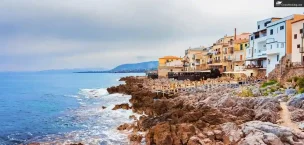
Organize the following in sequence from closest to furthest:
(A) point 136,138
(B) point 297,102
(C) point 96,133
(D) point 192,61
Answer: (A) point 136,138 < (B) point 297,102 < (C) point 96,133 < (D) point 192,61

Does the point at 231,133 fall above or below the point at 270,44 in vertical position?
below

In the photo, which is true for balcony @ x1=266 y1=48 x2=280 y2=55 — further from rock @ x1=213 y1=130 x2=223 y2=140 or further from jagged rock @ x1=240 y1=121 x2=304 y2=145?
rock @ x1=213 y1=130 x2=223 y2=140

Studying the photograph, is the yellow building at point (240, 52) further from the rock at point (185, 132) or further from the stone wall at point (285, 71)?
the rock at point (185, 132)

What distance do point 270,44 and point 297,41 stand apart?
226 inches

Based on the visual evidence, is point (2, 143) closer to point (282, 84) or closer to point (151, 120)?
point (151, 120)

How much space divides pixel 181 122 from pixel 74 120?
41.9 ft

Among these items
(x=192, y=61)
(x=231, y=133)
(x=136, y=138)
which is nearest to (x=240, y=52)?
(x=192, y=61)

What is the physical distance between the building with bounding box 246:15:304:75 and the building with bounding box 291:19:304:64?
1602mm

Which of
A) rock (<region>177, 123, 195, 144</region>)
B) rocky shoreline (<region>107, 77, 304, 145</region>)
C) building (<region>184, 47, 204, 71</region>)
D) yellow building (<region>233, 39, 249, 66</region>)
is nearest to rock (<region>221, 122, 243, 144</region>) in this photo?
rocky shoreline (<region>107, 77, 304, 145</region>)

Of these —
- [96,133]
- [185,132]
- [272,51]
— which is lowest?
[96,133]

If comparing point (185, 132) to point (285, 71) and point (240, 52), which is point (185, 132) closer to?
point (285, 71)

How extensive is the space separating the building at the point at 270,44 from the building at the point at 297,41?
5.26ft

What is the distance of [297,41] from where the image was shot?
106ft

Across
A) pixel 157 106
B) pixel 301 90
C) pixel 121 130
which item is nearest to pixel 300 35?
pixel 301 90
